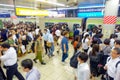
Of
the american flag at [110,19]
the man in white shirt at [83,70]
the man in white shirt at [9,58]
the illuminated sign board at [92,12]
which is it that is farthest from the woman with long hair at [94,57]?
the illuminated sign board at [92,12]

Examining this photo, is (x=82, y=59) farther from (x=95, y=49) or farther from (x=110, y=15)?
(x=110, y=15)

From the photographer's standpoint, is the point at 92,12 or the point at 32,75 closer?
the point at 32,75

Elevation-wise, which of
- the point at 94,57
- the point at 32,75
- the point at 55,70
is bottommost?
the point at 55,70

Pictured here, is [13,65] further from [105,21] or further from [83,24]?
[83,24]

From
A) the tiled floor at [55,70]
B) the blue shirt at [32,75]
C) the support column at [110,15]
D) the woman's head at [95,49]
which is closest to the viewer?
the blue shirt at [32,75]

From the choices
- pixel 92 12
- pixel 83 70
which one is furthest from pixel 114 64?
pixel 92 12

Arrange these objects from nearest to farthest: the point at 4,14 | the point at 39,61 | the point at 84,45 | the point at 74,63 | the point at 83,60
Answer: the point at 83,60
the point at 74,63
the point at 84,45
the point at 39,61
the point at 4,14

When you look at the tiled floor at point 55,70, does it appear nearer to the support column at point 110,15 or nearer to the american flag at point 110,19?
the support column at point 110,15

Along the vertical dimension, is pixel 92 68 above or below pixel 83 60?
below

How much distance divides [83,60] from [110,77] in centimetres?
75

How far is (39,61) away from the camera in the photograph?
Result: 272 inches

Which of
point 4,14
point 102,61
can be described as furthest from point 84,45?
point 4,14

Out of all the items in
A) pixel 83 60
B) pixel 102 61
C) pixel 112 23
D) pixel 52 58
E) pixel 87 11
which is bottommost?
pixel 52 58

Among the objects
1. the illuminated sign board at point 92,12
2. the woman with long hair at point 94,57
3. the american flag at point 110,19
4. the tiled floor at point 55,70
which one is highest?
the illuminated sign board at point 92,12
